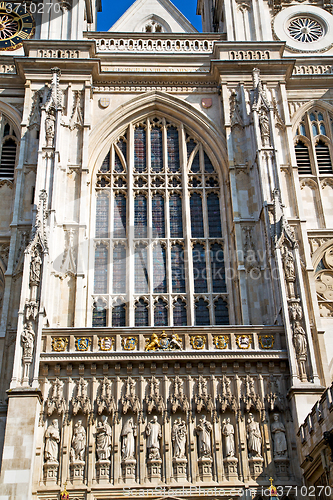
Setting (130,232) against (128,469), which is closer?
(128,469)

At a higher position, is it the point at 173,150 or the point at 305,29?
the point at 305,29

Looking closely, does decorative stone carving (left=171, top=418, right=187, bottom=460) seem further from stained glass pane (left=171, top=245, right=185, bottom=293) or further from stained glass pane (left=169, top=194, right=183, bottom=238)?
stained glass pane (left=169, top=194, right=183, bottom=238)

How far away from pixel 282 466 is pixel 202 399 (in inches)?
99.8

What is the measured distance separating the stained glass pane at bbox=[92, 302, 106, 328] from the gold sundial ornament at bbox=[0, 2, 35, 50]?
442 inches

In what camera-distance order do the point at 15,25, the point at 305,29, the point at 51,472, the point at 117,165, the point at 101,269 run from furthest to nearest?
the point at 305,29 < the point at 15,25 < the point at 117,165 < the point at 101,269 < the point at 51,472

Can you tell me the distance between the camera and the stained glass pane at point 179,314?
23312mm

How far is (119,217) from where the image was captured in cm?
2498

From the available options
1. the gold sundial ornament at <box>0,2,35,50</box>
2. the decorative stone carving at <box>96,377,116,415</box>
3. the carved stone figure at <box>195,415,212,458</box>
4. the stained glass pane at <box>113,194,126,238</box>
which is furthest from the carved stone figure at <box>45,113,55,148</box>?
the carved stone figure at <box>195,415,212,458</box>

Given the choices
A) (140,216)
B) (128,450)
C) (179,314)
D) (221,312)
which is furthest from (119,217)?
(128,450)

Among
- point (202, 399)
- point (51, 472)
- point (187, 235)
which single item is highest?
point (187, 235)

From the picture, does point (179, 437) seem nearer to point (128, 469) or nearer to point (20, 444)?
point (128, 469)

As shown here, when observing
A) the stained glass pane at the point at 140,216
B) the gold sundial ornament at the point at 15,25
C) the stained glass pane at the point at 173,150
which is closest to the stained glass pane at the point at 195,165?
the stained glass pane at the point at 173,150

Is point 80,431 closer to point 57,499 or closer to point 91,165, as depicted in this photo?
point 57,499

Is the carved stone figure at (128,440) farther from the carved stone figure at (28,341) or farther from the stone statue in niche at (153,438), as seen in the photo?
the carved stone figure at (28,341)
